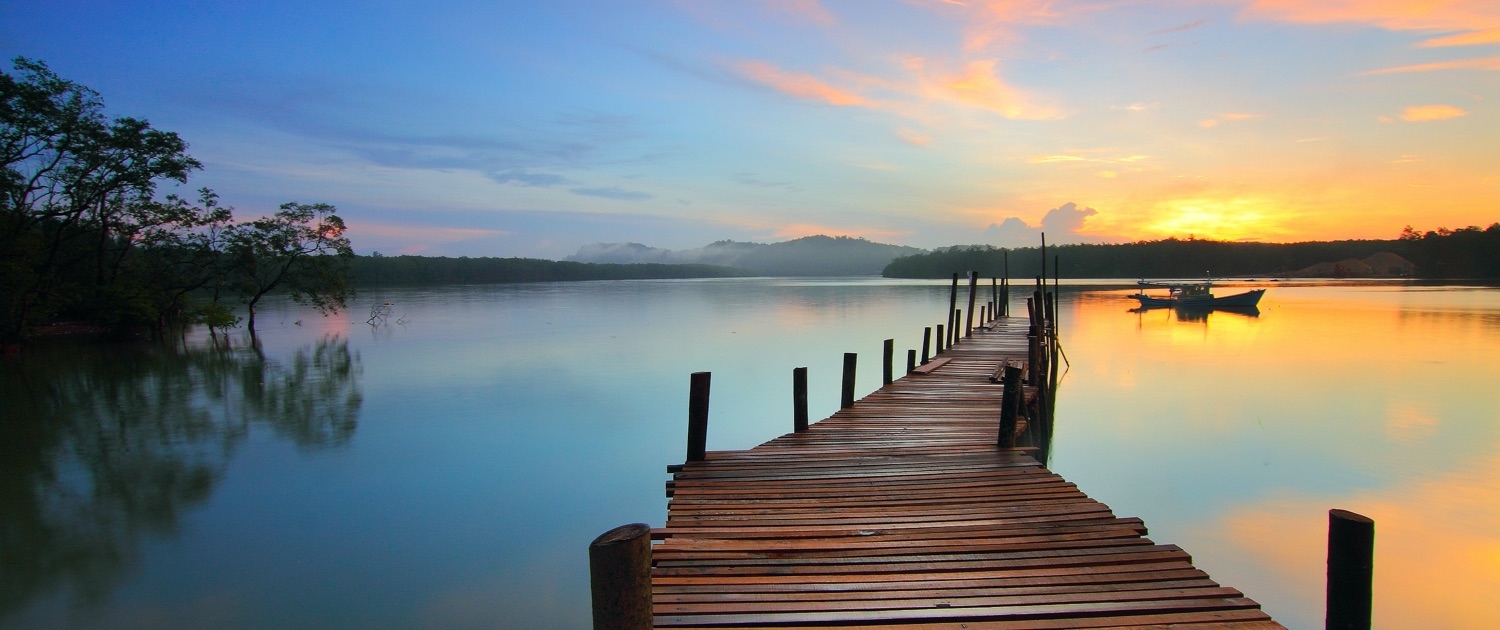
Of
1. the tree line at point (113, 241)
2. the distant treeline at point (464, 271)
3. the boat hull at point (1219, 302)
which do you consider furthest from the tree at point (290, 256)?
the distant treeline at point (464, 271)

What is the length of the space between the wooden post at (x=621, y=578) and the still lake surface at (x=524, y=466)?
4.91 metres

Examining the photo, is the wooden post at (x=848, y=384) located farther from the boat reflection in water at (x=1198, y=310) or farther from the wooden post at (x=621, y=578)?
the boat reflection in water at (x=1198, y=310)

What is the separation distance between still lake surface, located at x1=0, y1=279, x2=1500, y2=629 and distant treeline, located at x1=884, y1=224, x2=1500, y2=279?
8088 cm

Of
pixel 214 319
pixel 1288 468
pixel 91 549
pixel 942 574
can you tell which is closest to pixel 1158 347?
pixel 1288 468

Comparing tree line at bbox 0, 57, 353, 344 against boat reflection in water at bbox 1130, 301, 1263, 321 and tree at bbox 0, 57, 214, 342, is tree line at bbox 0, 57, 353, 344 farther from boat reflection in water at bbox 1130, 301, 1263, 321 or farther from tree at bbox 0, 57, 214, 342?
boat reflection in water at bbox 1130, 301, 1263, 321

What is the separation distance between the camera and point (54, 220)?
28.5m

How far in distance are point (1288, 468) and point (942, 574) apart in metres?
10.3

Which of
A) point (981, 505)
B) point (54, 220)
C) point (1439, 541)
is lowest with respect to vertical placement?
point (1439, 541)

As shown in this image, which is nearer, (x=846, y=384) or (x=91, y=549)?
(x=91, y=549)

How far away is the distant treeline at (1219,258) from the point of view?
91.8 m

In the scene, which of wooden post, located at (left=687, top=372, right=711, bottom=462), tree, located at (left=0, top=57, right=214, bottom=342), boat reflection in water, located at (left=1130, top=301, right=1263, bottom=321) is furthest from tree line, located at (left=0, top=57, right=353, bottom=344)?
boat reflection in water, located at (left=1130, top=301, right=1263, bottom=321)

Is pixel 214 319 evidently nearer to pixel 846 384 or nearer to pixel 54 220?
pixel 54 220

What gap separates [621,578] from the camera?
224 cm

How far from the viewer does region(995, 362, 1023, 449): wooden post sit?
7334mm
